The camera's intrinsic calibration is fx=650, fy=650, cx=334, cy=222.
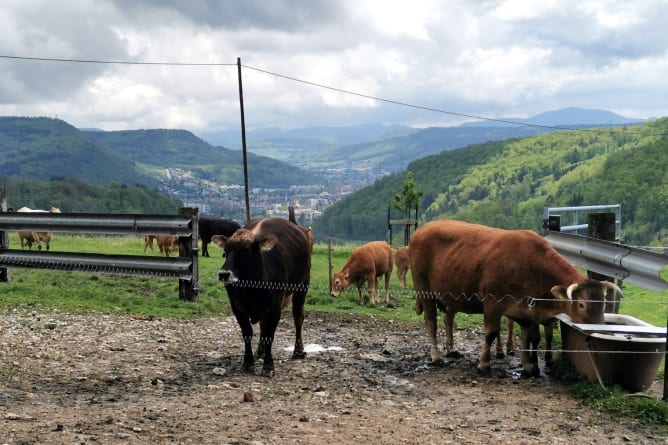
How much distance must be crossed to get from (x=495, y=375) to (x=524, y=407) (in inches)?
78.7

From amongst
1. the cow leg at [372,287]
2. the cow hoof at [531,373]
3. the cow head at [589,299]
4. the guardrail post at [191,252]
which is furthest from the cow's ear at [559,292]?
the cow leg at [372,287]

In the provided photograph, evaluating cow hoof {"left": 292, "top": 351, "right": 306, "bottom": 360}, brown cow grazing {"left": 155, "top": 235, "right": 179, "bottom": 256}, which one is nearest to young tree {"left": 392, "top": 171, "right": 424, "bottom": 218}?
brown cow grazing {"left": 155, "top": 235, "right": 179, "bottom": 256}

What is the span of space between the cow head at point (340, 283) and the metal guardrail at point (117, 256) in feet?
18.2

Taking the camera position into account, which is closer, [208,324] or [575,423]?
[575,423]

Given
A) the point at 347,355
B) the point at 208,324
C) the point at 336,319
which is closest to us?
the point at 347,355

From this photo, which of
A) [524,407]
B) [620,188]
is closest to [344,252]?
[524,407]

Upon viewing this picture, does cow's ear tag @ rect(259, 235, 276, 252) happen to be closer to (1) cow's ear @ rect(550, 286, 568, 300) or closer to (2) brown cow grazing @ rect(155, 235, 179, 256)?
(1) cow's ear @ rect(550, 286, 568, 300)

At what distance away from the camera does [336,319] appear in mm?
13719

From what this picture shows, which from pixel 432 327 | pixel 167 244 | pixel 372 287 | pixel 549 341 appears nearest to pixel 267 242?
pixel 432 327

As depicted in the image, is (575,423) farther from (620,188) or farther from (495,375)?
(620,188)

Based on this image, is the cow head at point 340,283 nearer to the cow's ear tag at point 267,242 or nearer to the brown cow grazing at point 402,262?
the brown cow grazing at point 402,262

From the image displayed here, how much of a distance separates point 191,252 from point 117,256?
156 centimetres

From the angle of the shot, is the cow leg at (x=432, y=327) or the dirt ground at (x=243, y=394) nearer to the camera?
the dirt ground at (x=243, y=394)

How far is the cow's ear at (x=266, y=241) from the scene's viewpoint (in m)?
9.04
